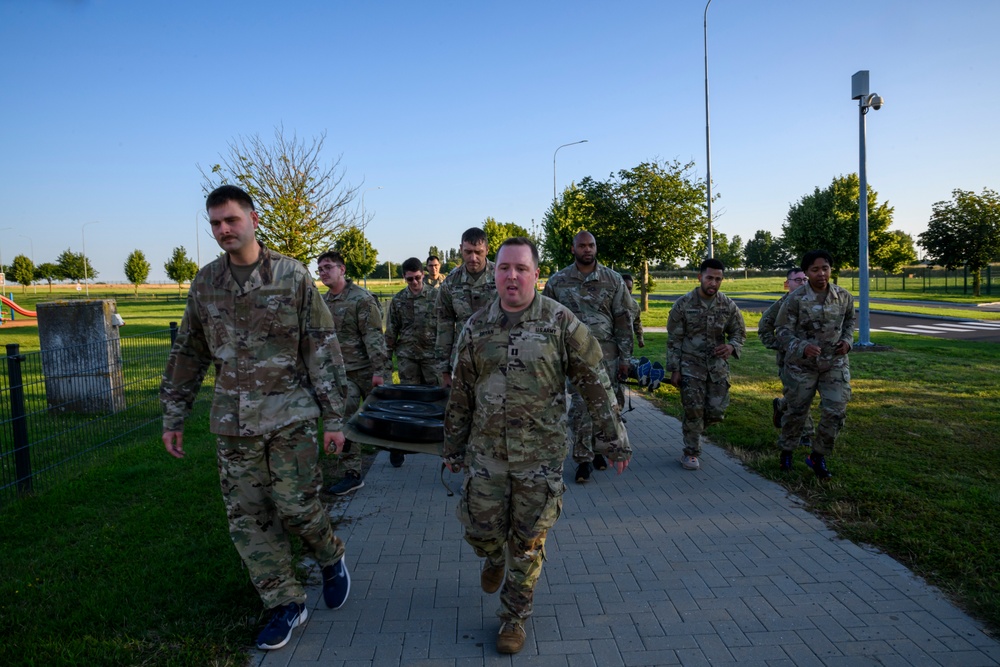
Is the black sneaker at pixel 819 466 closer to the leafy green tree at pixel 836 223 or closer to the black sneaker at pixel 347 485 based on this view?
the black sneaker at pixel 347 485

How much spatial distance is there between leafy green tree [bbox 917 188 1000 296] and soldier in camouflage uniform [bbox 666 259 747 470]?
38.0 meters

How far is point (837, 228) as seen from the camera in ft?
108

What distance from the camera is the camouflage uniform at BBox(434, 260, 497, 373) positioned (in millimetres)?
6547

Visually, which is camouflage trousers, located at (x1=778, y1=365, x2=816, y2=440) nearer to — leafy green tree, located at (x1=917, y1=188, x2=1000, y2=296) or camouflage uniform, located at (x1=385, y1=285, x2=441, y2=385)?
camouflage uniform, located at (x1=385, y1=285, x2=441, y2=385)

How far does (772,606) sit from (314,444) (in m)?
2.90

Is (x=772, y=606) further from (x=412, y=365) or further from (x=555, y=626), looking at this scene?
(x=412, y=365)

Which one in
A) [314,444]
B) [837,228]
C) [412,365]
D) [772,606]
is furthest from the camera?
[837,228]

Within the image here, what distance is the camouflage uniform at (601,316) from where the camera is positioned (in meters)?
6.60

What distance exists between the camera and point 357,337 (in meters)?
6.69

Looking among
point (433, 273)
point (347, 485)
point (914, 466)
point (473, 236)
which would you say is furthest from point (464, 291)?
point (914, 466)

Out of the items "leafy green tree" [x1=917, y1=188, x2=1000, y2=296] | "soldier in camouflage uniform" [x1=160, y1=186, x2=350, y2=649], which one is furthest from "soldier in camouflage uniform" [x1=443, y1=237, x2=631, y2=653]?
"leafy green tree" [x1=917, y1=188, x2=1000, y2=296]

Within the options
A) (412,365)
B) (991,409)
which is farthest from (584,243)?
(991,409)

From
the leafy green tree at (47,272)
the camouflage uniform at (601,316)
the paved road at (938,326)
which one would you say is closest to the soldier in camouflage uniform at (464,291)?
the camouflage uniform at (601,316)

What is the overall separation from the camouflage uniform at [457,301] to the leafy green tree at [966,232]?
39.8 m
